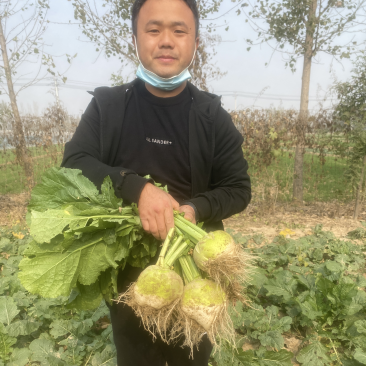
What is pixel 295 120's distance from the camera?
784 cm

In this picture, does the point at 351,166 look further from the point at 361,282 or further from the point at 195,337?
the point at 195,337

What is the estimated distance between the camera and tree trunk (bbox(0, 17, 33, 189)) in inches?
324

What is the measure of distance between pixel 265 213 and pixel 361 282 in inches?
165

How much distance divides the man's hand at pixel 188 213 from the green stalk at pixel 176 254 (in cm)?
15

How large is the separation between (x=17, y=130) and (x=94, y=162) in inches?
347

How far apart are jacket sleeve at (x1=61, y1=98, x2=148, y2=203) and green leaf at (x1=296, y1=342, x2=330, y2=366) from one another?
255 cm

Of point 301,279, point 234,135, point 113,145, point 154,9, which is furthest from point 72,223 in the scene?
point 301,279

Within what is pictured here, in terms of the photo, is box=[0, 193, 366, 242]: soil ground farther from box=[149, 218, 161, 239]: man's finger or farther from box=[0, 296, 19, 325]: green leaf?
box=[149, 218, 161, 239]: man's finger

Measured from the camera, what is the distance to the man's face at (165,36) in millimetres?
1621

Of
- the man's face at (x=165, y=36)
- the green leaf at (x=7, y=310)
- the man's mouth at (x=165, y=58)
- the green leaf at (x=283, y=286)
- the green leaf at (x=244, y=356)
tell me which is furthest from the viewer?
the green leaf at (x=283, y=286)

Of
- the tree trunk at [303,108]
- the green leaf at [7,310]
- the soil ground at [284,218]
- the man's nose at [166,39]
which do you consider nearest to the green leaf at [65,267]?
the man's nose at [166,39]

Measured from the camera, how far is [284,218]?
23.7 feet

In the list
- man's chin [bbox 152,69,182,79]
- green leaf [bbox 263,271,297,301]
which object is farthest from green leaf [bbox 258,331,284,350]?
man's chin [bbox 152,69,182,79]

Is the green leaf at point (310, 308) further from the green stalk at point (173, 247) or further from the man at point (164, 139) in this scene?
the green stalk at point (173, 247)
